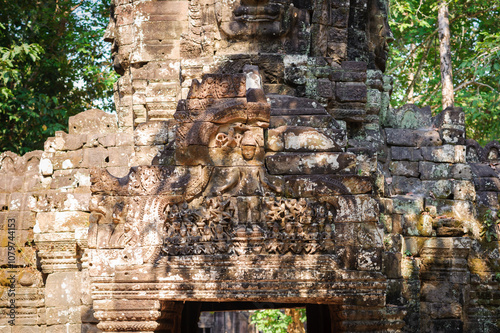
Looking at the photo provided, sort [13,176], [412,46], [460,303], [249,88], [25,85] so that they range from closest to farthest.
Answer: [249,88] → [460,303] → [13,176] → [25,85] → [412,46]

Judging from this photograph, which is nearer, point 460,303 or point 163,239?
point 163,239

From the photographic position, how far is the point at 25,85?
17.1m

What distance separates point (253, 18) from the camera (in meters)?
9.35

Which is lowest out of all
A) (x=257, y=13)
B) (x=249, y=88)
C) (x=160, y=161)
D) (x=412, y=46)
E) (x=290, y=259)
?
(x=290, y=259)

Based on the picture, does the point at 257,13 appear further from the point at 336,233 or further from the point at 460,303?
the point at 460,303

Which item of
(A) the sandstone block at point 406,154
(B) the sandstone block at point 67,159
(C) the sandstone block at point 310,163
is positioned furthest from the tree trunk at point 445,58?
(C) the sandstone block at point 310,163

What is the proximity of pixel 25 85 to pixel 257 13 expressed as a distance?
9471mm

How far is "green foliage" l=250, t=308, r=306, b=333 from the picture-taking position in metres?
17.8

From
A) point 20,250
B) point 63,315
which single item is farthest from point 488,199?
point 20,250

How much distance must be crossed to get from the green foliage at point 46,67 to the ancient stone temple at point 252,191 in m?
5.52

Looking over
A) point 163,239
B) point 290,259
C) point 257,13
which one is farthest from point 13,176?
point 290,259

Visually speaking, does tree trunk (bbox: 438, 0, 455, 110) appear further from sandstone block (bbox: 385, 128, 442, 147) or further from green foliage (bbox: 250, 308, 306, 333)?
sandstone block (bbox: 385, 128, 442, 147)

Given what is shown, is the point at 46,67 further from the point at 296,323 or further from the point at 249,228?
the point at 249,228

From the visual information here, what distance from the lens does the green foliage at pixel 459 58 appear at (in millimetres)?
17906
